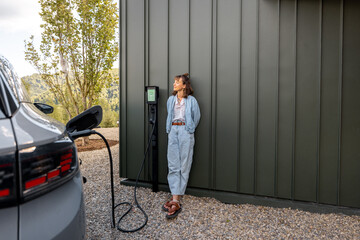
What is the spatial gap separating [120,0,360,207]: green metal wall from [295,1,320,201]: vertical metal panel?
1 cm

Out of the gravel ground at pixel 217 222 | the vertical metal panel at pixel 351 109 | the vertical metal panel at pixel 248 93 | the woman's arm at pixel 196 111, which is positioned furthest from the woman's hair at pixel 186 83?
the vertical metal panel at pixel 351 109

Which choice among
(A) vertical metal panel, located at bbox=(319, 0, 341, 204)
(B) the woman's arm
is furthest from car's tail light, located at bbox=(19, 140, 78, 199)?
(A) vertical metal panel, located at bbox=(319, 0, 341, 204)

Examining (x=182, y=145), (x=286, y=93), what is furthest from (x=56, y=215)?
(x=286, y=93)

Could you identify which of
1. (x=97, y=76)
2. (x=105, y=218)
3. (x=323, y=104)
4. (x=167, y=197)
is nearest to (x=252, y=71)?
(x=323, y=104)

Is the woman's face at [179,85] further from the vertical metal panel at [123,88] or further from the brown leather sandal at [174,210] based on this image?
the brown leather sandal at [174,210]

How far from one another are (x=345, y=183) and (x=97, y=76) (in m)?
7.01

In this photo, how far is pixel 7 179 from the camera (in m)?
0.71

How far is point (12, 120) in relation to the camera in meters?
0.81

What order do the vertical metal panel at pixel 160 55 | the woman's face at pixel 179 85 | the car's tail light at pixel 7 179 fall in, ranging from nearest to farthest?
the car's tail light at pixel 7 179
the woman's face at pixel 179 85
the vertical metal panel at pixel 160 55

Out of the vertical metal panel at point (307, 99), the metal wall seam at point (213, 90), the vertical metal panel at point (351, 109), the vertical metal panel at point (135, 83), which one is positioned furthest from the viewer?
the vertical metal panel at point (135, 83)

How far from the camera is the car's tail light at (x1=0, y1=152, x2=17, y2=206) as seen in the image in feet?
2.28

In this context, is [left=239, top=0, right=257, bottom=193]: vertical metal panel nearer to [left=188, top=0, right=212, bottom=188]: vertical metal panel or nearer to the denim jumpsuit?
[left=188, top=0, right=212, bottom=188]: vertical metal panel

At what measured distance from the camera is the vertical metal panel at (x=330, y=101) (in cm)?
270

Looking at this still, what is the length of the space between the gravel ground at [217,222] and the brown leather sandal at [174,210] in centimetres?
5
